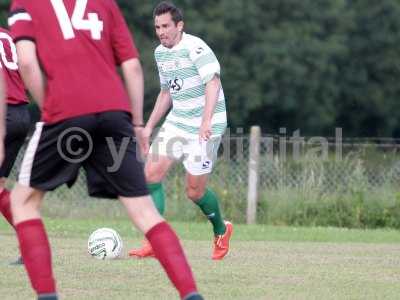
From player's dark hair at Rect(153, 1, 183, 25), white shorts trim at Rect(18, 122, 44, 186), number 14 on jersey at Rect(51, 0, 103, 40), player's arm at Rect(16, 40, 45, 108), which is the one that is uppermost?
number 14 on jersey at Rect(51, 0, 103, 40)

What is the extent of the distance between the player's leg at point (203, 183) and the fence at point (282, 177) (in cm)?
635

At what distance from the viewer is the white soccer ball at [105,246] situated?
955cm

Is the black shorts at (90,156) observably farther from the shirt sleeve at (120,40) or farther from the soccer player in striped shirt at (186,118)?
the soccer player in striped shirt at (186,118)

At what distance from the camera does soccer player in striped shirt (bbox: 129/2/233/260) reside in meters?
9.78

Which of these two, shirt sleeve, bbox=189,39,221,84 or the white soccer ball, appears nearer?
the white soccer ball

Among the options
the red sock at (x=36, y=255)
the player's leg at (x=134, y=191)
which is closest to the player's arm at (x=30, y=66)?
the player's leg at (x=134, y=191)

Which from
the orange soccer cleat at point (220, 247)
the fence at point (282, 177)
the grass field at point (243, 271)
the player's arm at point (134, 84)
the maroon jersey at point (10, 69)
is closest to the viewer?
the player's arm at point (134, 84)

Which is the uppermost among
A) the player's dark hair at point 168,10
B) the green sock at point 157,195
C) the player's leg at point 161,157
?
the player's dark hair at point 168,10

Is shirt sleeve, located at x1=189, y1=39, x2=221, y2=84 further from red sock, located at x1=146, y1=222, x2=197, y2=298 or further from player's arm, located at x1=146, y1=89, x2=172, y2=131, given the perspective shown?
red sock, located at x1=146, y1=222, x2=197, y2=298

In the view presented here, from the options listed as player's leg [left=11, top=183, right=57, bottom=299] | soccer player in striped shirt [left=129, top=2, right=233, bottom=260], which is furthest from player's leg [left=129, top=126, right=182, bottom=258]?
player's leg [left=11, top=183, right=57, bottom=299]

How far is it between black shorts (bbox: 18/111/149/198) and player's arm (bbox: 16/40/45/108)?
0.62 ft

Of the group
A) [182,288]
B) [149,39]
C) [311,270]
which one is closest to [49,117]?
[182,288]

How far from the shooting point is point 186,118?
10.1 metres

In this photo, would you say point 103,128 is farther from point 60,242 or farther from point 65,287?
point 60,242
